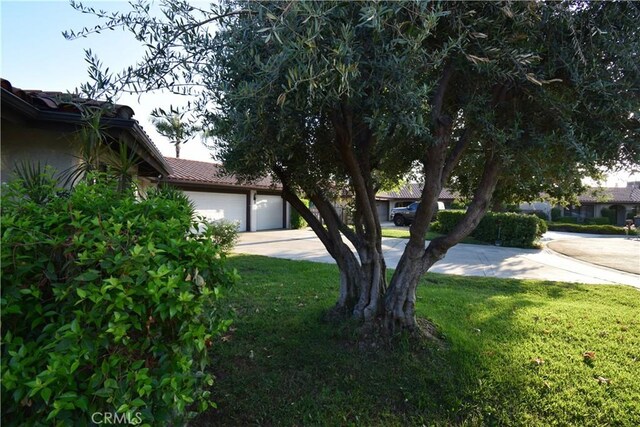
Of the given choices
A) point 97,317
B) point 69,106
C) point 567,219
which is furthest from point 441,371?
point 567,219

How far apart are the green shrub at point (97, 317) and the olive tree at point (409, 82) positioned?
47.3 inches

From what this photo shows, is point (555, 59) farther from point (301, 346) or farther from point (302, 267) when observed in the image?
point (302, 267)

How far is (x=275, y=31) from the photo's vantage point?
2.04 metres

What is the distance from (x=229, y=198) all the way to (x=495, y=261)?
13.2m

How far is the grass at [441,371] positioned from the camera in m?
2.81

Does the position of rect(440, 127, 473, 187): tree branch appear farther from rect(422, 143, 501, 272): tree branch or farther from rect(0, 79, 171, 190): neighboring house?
rect(0, 79, 171, 190): neighboring house

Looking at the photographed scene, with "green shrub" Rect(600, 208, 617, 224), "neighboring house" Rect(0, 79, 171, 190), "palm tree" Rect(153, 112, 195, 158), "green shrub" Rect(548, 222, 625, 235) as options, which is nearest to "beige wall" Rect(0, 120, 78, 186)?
"neighboring house" Rect(0, 79, 171, 190)

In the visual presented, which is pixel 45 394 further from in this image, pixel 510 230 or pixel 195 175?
pixel 510 230

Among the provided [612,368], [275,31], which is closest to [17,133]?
[275,31]

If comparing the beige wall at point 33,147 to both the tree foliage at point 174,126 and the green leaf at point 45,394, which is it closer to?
the tree foliage at point 174,126

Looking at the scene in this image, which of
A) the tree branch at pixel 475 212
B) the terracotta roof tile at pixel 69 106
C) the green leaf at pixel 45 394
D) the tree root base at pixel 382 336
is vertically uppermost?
Answer: the terracotta roof tile at pixel 69 106

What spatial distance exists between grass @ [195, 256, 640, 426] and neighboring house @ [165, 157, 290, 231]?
36.1 ft

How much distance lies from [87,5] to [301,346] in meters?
3.75

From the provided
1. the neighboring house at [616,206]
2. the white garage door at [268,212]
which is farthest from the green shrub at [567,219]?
the white garage door at [268,212]
